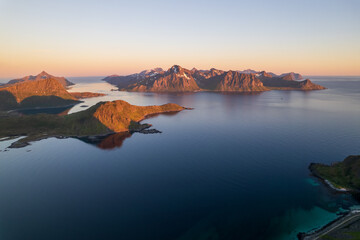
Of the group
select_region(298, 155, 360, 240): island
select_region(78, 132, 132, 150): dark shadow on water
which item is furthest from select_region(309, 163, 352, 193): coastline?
select_region(78, 132, 132, 150): dark shadow on water

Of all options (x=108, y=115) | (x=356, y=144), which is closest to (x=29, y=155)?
(x=108, y=115)

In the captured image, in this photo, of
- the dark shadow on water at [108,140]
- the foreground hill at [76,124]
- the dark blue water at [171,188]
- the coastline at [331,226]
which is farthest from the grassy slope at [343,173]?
the foreground hill at [76,124]

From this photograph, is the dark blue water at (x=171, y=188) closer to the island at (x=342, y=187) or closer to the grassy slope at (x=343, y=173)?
the island at (x=342, y=187)

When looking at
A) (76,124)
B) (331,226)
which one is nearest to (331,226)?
(331,226)

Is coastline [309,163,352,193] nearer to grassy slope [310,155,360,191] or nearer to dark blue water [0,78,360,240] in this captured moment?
grassy slope [310,155,360,191]

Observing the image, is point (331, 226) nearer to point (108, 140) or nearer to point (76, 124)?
point (108, 140)

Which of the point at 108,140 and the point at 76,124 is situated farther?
the point at 76,124

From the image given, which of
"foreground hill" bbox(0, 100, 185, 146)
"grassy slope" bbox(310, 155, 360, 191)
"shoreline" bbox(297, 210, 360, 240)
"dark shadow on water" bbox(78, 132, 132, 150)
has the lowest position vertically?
"shoreline" bbox(297, 210, 360, 240)

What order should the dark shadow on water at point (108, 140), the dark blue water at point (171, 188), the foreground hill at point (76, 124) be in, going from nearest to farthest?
1. the dark blue water at point (171, 188)
2. the dark shadow on water at point (108, 140)
3. the foreground hill at point (76, 124)
